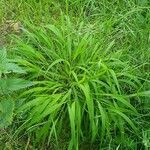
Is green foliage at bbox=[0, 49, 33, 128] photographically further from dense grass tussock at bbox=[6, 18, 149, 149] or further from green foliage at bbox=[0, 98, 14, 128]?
dense grass tussock at bbox=[6, 18, 149, 149]

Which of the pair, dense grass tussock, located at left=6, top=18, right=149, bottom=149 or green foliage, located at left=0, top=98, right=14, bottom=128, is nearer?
green foliage, located at left=0, top=98, right=14, bottom=128

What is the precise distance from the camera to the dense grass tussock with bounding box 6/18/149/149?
2.80m

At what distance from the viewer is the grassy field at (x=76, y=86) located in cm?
278

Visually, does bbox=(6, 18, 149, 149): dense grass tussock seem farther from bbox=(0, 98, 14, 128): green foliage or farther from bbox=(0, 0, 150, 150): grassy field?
bbox=(0, 98, 14, 128): green foliage

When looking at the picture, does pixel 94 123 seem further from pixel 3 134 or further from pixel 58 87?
pixel 3 134

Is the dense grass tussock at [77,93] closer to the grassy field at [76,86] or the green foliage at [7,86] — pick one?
the grassy field at [76,86]

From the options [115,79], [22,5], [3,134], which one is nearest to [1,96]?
[3,134]

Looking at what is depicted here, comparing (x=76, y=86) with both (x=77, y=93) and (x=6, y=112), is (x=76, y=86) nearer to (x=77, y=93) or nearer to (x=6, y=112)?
(x=77, y=93)

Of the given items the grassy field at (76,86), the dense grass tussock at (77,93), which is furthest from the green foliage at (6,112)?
the dense grass tussock at (77,93)

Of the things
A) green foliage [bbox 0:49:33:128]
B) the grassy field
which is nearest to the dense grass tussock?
the grassy field

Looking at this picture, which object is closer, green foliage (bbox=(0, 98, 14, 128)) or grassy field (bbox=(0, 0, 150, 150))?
green foliage (bbox=(0, 98, 14, 128))

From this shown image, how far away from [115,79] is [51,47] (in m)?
0.57

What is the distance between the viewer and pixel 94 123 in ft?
9.11

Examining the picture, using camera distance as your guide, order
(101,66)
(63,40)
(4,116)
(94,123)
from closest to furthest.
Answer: (4,116) → (94,123) → (101,66) → (63,40)
